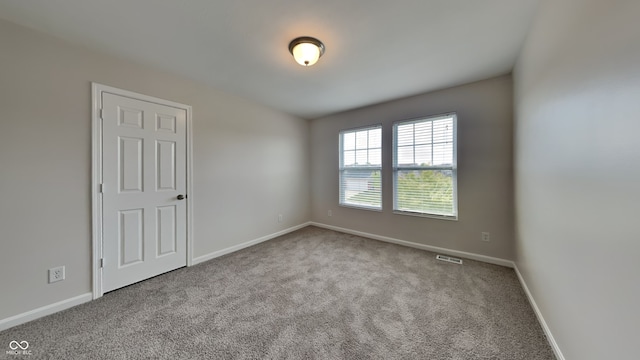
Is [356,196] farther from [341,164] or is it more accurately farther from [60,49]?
[60,49]

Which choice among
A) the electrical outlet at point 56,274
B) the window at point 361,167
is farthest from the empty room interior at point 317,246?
the window at point 361,167

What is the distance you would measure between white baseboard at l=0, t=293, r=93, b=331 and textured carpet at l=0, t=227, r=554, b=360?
66mm

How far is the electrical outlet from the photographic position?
1.83m

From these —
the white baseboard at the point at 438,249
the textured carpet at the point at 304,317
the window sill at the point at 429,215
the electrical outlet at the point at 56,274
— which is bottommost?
the textured carpet at the point at 304,317

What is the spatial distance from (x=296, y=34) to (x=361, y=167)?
2557mm

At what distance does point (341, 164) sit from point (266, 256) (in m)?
2.24

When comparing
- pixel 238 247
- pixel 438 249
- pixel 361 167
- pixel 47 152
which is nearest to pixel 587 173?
pixel 438 249

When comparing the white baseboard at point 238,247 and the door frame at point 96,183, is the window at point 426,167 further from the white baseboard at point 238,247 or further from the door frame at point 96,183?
the door frame at point 96,183

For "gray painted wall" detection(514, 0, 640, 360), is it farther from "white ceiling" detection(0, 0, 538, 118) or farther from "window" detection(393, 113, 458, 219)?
"window" detection(393, 113, 458, 219)

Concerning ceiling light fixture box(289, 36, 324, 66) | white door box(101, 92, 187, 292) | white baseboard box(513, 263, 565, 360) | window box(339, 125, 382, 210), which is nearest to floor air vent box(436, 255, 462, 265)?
white baseboard box(513, 263, 565, 360)

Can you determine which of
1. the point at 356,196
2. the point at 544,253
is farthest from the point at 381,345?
the point at 356,196

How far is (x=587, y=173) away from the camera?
105 centimetres

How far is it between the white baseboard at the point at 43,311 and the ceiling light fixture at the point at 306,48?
3.05m

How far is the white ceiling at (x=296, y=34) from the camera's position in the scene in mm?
1532
